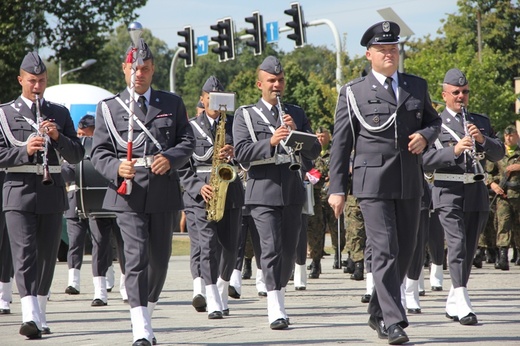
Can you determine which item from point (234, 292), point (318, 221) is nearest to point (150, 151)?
point (234, 292)

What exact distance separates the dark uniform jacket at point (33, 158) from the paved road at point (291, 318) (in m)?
1.20

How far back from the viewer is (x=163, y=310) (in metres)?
12.9

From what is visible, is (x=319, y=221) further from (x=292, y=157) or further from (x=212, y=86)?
(x=292, y=157)

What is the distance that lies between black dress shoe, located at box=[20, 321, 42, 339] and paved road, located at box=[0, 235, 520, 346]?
3.1 inches

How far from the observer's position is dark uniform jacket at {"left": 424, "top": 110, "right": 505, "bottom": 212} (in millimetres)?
10812

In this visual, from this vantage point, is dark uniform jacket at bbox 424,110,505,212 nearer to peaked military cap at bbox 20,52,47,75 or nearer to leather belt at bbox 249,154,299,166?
leather belt at bbox 249,154,299,166

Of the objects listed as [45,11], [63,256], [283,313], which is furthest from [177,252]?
[45,11]

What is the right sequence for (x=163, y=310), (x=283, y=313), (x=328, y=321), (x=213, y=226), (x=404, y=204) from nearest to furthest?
(x=404, y=204)
(x=283, y=313)
(x=328, y=321)
(x=213, y=226)
(x=163, y=310)

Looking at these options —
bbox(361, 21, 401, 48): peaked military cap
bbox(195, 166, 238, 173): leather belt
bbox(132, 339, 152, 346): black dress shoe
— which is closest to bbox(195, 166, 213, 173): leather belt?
bbox(195, 166, 238, 173): leather belt

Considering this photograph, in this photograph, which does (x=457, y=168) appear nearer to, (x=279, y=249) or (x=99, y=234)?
(x=279, y=249)

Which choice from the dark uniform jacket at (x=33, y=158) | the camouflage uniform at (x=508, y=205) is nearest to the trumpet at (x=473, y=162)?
the dark uniform jacket at (x=33, y=158)

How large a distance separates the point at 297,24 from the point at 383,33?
64.3ft

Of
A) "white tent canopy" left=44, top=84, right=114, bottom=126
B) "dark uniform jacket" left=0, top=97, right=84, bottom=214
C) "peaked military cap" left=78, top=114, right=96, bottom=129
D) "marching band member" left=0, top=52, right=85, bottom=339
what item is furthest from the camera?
"white tent canopy" left=44, top=84, right=114, bottom=126

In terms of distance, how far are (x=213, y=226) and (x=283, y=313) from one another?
194 centimetres
